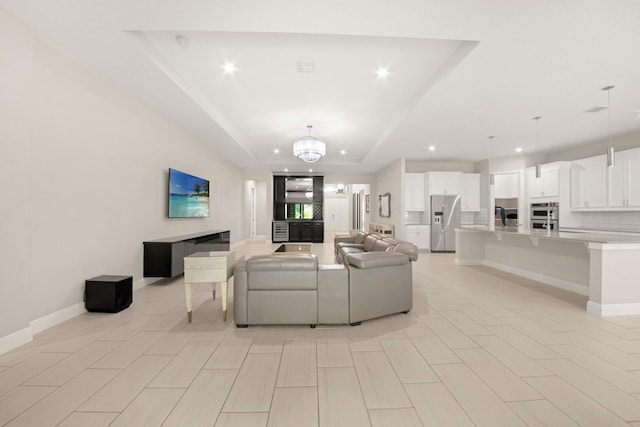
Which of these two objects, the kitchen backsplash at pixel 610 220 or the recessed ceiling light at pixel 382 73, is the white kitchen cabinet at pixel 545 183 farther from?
the recessed ceiling light at pixel 382 73

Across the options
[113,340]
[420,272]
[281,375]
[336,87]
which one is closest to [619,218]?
[420,272]

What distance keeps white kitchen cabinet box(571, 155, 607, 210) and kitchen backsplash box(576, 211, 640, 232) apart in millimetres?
413

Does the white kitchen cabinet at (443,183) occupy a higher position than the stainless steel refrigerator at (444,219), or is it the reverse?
the white kitchen cabinet at (443,183)

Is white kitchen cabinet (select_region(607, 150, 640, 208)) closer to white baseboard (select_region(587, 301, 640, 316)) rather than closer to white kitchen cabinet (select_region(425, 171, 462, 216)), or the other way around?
white kitchen cabinet (select_region(425, 171, 462, 216))

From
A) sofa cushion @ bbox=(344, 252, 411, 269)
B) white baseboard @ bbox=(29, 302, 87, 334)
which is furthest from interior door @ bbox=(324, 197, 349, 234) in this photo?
white baseboard @ bbox=(29, 302, 87, 334)

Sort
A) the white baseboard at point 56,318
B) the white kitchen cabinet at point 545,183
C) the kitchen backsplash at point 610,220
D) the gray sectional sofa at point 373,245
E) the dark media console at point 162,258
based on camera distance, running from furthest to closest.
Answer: the white kitchen cabinet at point 545,183, the kitchen backsplash at point 610,220, the dark media console at point 162,258, the gray sectional sofa at point 373,245, the white baseboard at point 56,318

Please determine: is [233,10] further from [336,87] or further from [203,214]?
[203,214]

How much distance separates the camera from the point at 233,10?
82.7 inches

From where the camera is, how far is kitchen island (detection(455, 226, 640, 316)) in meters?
2.99

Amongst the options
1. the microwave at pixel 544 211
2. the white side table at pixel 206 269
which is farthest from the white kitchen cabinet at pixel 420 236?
the white side table at pixel 206 269

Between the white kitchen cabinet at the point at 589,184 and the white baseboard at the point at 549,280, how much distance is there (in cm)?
233

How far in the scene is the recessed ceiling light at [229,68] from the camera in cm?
315

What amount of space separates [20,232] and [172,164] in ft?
8.96

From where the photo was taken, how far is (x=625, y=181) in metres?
5.02
